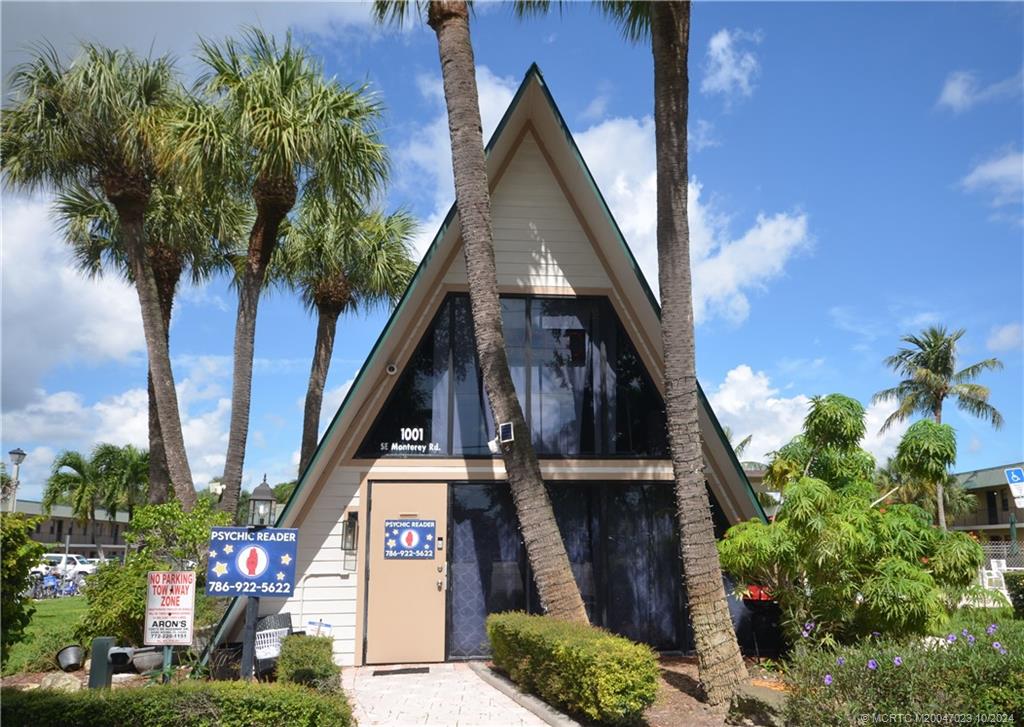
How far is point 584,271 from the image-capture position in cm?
1107

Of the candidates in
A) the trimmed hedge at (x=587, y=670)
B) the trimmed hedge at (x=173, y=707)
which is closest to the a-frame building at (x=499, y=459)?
the trimmed hedge at (x=587, y=670)

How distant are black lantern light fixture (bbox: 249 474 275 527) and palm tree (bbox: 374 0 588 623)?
2498 mm

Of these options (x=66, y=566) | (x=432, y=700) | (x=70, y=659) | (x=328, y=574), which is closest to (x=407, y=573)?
(x=328, y=574)

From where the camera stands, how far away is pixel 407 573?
10.2m

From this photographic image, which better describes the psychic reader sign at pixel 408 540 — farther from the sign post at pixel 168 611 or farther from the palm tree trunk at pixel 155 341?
the palm tree trunk at pixel 155 341

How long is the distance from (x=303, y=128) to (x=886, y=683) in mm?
10186

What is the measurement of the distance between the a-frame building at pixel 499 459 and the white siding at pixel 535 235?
0.02m

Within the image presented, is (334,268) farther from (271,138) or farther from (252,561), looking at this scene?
(252,561)

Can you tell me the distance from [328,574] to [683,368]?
5451 millimetres

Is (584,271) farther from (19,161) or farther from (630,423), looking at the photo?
Answer: (19,161)

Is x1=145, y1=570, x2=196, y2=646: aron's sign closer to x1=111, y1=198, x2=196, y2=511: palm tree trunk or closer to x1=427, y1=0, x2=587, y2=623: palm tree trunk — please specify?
x1=427, y1=0, x2=587, y2=623: palm tree trunk

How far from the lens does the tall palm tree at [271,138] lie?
11531 millimetres

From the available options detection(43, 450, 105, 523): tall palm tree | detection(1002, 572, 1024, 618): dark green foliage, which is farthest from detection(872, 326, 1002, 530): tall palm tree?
detection(43, 450, 105, 523): tall palm tree

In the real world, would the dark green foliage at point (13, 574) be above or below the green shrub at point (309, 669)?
above
